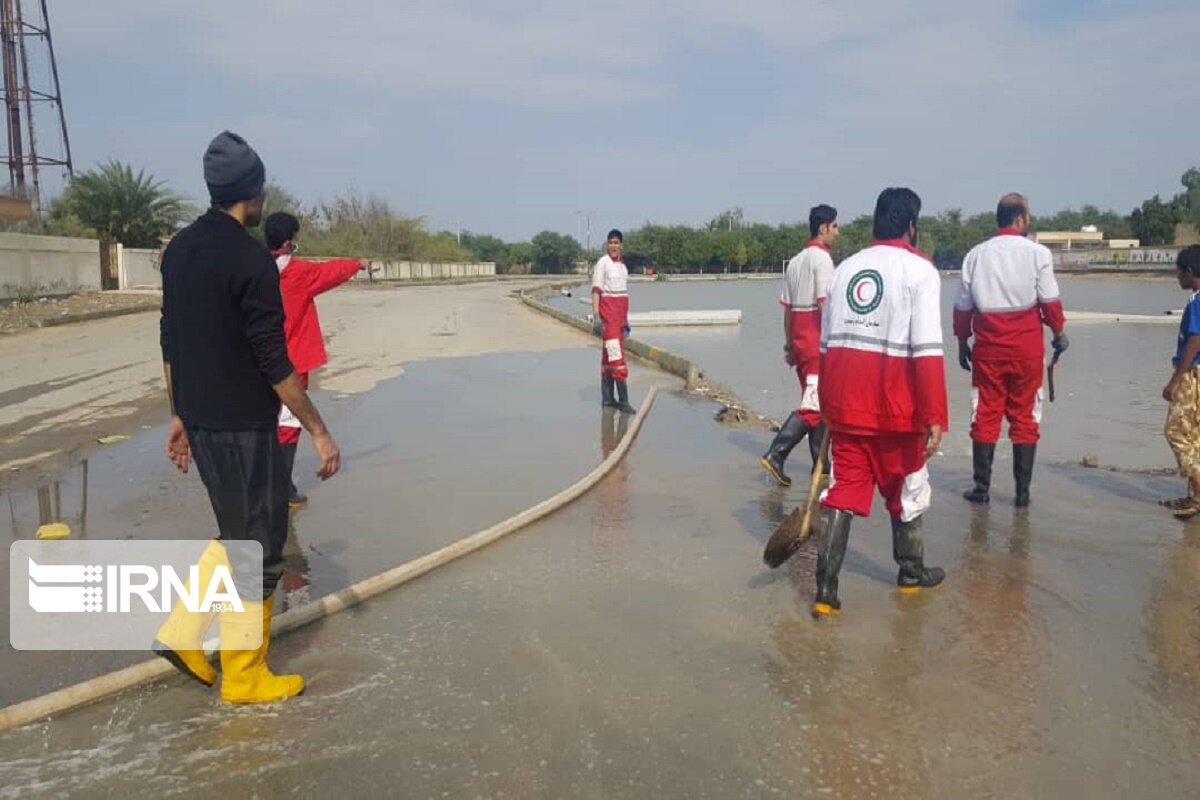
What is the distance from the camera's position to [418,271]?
72125 millimetres

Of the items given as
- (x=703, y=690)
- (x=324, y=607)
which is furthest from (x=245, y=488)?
(x=703, y=690)

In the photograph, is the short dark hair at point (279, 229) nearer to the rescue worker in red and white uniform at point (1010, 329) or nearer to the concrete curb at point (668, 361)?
the rescue worker in red and white uniform at point (1010, 329)

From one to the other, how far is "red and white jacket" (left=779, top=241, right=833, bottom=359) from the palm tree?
1439 inches

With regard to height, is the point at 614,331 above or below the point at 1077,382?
above

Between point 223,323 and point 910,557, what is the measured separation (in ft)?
10.3

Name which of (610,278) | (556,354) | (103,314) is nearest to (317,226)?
(103,314)

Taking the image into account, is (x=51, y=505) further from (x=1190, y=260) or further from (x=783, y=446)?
(x=1190, y=260)

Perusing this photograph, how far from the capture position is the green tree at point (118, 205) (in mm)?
36781

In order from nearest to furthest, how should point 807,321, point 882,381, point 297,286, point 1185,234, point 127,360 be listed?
point 882,381 < point 297,286 < point 807,321 < point 127,360 < point 1185,234

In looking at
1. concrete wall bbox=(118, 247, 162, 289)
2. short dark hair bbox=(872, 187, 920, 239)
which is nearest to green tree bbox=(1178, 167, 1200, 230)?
concrete wall bbox=(118, 247, 162, 289)

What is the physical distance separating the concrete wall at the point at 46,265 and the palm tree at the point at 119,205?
433cm

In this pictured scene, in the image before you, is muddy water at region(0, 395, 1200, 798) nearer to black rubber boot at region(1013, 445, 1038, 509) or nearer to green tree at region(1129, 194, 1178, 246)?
black rubber boot at region(1013, 445, 1038, 509)

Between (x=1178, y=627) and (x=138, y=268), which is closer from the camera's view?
(x=1178, y=627)

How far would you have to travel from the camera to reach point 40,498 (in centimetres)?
607
